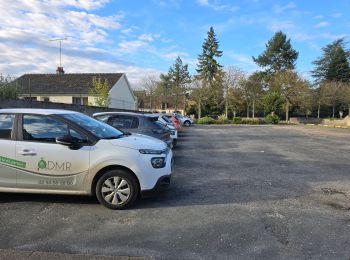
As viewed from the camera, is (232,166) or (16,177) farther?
(232,166)

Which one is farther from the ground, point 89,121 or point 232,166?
point 89,121

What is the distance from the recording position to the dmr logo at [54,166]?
6.25 metres

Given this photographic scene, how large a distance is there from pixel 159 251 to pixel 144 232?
2.24 feet

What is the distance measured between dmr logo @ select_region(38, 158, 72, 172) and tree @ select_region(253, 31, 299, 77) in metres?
75.3

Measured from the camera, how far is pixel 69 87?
4094 cm

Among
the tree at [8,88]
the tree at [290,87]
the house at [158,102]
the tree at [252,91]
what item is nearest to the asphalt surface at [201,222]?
the tree at [8,88]

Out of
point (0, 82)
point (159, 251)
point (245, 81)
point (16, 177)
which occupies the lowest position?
point (159, 251)

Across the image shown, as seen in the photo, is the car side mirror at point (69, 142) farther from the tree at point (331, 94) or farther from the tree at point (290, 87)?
the tree at point (331, 94)

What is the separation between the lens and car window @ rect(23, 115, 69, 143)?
21.0ft

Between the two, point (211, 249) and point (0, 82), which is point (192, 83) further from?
point (211, 249)

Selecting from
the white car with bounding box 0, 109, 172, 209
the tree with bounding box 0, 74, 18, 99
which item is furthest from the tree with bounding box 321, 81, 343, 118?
the white car with bounding box 0, 109, 172, 209

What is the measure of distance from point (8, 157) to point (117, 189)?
1887 millimetres

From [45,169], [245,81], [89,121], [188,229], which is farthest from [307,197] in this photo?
[245,81]

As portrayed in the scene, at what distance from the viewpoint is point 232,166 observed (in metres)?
11.3
